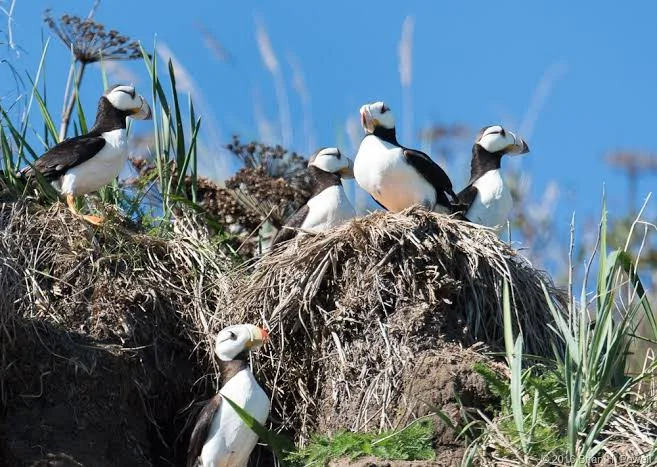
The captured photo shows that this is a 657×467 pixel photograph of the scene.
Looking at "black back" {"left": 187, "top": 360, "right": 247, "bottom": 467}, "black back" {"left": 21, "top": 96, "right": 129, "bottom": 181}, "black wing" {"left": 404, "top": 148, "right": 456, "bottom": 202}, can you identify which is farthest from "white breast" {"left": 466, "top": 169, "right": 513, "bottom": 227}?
"black back" {"left": 21, "top": 96, "right": 129, "bottom": 181}

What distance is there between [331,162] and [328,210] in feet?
1.47

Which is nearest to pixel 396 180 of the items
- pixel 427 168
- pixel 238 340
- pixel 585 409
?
pixel 427 168

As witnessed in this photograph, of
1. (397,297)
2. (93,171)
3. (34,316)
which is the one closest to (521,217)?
(397,297)

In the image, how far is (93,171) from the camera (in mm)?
9453

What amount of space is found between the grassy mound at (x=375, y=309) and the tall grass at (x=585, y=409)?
96 cm

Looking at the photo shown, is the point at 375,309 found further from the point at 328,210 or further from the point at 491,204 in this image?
the point at 491,204

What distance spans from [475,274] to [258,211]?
244 cm

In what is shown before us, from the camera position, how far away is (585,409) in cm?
698

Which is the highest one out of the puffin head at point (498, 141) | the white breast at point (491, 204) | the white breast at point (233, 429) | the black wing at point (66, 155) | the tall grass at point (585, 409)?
the black wing at point (66, 155)

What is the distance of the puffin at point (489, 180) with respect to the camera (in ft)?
32.6

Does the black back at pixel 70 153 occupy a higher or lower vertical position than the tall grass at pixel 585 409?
higher

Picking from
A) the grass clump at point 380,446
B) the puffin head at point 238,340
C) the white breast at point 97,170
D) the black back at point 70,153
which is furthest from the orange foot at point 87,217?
the grass clump at point 380,446

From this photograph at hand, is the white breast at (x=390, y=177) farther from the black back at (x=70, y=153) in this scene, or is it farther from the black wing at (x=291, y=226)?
the black back at (x=70, y=153)

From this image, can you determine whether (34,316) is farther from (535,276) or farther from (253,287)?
(535,276)
